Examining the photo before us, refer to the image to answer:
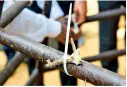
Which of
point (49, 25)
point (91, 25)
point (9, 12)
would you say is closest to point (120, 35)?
point (91, 25)

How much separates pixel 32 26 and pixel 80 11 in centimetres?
18

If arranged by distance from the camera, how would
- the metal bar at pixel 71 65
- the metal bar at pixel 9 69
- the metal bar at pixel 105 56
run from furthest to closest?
the metal bar at pixel 105 56 → the metal bar at pixel 9 69 → the metal bar at pixel 71 65

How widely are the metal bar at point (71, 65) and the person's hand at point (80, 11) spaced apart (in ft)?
1.45

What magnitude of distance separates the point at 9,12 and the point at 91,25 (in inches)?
74.6

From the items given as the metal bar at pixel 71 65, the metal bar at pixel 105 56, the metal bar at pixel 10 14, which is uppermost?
the metal bar at pixel 10 14

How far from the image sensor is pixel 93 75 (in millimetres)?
429

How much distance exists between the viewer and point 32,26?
0.89 meters

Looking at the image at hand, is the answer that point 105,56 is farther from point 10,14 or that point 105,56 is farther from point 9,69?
point 10,14

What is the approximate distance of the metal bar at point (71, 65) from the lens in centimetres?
41

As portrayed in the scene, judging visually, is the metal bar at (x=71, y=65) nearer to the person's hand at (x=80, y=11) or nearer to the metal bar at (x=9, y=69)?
the metal bar at (x=9, y=69)

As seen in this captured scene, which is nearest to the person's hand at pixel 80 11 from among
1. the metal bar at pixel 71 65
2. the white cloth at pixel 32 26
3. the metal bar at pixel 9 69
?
the white cloth at pixel 32 26

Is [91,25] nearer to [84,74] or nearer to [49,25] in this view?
[49,25]

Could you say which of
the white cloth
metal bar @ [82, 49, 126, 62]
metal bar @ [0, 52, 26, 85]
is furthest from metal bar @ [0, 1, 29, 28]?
metal bar @ [82, 49, 126, 62]

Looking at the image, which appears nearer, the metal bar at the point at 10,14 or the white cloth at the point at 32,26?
the metal bar at the point at 10,14
